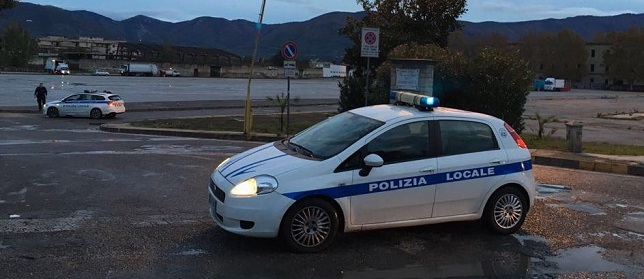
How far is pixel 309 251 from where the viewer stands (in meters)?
5.93

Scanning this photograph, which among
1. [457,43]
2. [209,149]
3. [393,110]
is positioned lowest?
[209,149]

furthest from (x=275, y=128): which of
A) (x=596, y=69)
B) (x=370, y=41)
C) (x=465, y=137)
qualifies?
(x=596, y=69)

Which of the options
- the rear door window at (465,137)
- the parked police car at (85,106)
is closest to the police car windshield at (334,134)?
the rear door window at (465,137)

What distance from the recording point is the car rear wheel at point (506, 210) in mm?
6777

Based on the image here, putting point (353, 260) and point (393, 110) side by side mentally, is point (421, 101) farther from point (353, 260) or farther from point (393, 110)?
point (353, 260)

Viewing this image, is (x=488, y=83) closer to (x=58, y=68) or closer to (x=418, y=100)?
(x=418, y=100)

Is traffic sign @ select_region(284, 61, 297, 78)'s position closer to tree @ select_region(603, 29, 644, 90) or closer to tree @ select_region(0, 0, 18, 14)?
tree @ select_region(0, 0, 18, 14)

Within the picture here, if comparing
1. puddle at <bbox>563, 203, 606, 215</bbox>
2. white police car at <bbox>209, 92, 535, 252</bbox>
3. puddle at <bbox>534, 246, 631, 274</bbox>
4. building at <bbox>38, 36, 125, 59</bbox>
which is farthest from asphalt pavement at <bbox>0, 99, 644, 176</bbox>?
building at <bbox>38, 36, 125, 59</bbox>

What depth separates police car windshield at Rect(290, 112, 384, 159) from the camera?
245 inches

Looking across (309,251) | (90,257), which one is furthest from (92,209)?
(309,251)

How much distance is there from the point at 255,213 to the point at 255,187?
25 centimetres

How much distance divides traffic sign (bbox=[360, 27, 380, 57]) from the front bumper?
975 cm

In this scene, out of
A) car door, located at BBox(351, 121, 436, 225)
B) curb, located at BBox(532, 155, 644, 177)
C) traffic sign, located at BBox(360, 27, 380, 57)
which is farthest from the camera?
traffic sign, located at BBox(360, 27, 380, 57)

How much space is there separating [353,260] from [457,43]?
132463 millimetres
